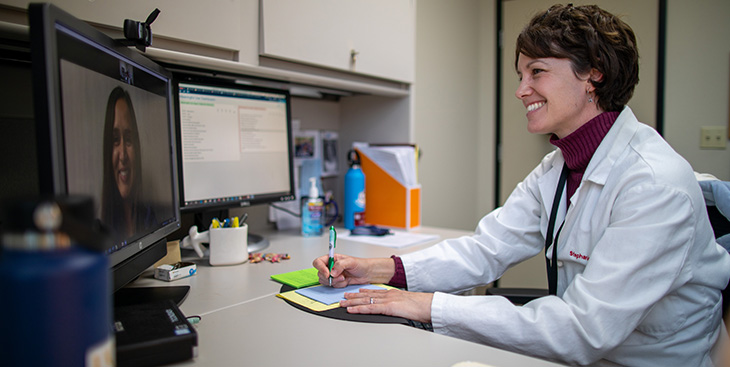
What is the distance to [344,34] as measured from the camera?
4.84 ft

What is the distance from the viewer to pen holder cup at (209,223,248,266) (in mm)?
1222

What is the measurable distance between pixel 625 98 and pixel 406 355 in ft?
2.67

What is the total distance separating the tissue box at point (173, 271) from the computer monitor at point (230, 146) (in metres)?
0.21

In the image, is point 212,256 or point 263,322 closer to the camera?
point 263,322

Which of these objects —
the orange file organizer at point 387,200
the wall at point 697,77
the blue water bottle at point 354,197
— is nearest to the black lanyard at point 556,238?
the orange file organizer at point 387,200

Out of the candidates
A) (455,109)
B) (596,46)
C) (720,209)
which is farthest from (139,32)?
(455,109)

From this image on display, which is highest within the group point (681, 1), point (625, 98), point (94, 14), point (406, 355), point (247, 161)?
point (681, 1)

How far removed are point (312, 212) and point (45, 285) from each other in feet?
4.08

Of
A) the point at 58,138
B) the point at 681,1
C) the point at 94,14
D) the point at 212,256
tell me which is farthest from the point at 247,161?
the point at 681,1

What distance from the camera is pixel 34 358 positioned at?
37cm

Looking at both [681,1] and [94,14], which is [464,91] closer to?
[681,1]

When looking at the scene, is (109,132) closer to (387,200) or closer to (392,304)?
(392,304)

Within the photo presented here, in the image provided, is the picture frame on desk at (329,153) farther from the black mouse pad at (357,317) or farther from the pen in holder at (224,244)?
the black mouse pad at (357,317)

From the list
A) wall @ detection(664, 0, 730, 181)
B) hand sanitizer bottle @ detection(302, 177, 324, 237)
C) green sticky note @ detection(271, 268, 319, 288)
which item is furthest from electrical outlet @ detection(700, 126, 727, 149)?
green sticky note @ detection(271, 268, 319, 288)
